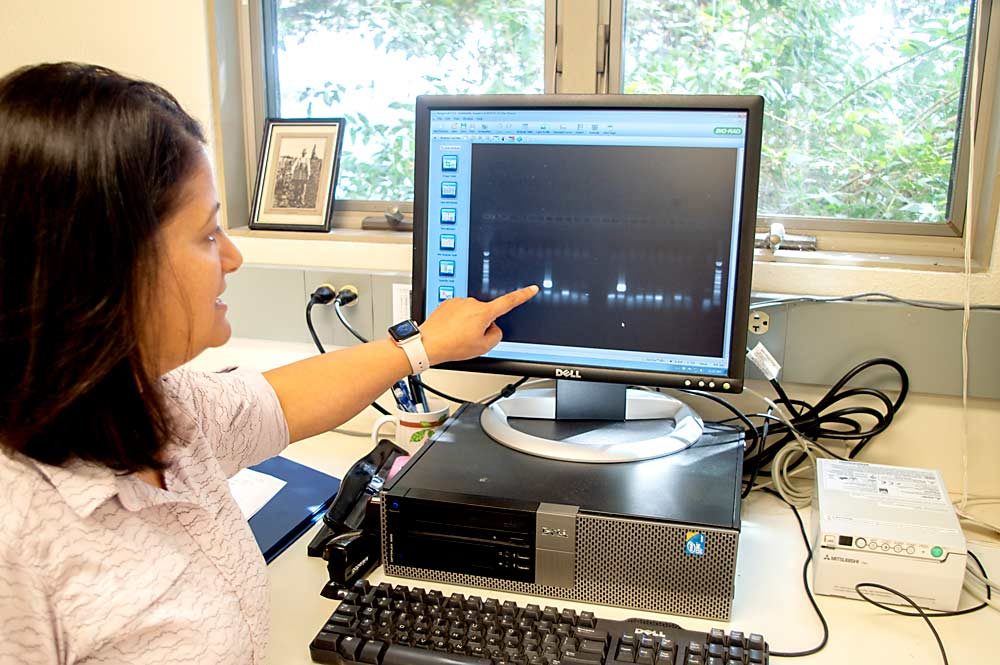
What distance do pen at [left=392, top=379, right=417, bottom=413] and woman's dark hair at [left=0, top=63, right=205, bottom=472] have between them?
578 millimetres

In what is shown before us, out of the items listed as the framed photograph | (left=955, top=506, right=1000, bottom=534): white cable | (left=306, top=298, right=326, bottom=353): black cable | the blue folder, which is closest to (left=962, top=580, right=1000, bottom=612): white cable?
(left=955, top=506, right=1000, bottom=534): white cable

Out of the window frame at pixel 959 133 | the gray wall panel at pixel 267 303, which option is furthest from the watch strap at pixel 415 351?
the window frame at pixel 959 133

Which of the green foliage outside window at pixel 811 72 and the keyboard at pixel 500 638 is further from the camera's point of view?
the green foliage outside window at pixel 811 72

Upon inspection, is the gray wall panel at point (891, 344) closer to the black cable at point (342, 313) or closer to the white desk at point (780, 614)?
the white desk at point (780, 614)

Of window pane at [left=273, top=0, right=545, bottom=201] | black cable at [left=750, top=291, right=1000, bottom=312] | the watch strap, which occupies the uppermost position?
window pane at [left=273, top=0, right=545, bottom=201]

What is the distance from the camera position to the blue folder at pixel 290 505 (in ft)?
3.42

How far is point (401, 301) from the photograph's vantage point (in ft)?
4.55

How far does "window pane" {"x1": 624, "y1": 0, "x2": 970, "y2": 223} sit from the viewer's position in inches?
49.6

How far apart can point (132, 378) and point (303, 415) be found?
34cm

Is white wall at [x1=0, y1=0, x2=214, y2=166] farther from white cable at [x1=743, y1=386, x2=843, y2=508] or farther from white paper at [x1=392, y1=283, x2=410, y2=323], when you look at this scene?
white cable at [x1=743, y1=386, x2=843, y2=508]

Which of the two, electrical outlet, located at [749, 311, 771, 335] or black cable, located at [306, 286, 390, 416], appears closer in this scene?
electrical outlet, located at [749, 311, 771, 335]

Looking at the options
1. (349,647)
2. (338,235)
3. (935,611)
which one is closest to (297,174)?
(338,235)

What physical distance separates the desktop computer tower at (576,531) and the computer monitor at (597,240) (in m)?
0.08

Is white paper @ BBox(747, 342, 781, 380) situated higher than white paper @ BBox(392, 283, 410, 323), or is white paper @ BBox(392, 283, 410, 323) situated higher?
white paper @ BBox(392, 283, 410, 323)
